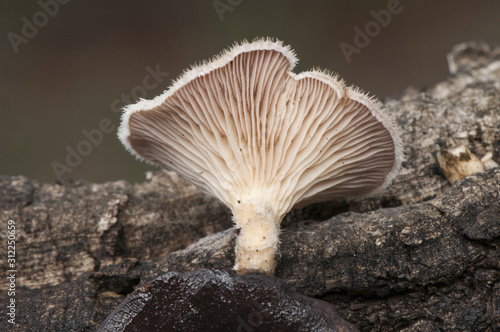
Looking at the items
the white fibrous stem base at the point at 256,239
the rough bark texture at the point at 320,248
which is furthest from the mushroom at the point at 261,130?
the rough bark texture at the point at 320,248

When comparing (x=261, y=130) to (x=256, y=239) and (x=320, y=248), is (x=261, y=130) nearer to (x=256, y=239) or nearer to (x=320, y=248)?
(x=256, y=239)

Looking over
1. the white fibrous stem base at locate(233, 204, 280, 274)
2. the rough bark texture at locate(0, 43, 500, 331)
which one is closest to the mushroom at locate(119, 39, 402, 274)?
the white fibrous stem base at locate(233, 204, 280, 274)

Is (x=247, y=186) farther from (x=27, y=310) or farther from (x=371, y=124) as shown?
(x=27, y=310)

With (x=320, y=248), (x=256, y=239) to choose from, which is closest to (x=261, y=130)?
(x=256, y=239)

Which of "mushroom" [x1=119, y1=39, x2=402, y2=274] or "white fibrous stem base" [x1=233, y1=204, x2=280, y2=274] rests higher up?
"mushroom" [x1=119, y1=39, x2=402, y2=274]

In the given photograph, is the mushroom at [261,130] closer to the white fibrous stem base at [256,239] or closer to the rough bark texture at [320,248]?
the white fibrous stem base at [256,239]

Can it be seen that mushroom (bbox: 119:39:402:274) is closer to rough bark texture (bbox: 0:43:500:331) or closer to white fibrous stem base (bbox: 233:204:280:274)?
white fibrous stem base (bbox: 233:204:280:274)
